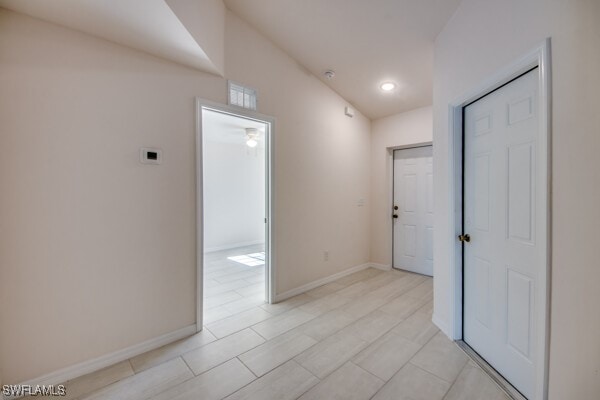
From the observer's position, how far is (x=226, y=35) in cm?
245

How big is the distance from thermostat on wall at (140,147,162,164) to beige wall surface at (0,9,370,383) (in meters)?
0.04

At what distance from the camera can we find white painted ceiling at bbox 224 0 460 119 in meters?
2.18

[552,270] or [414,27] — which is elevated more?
[414,27]

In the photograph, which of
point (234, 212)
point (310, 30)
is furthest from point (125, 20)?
point (234, 212)

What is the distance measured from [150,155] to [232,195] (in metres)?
4.10

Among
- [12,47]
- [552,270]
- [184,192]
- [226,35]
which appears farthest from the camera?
[226,35]

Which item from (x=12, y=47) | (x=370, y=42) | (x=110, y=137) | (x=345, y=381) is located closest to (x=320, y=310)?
(x=345, y=381)

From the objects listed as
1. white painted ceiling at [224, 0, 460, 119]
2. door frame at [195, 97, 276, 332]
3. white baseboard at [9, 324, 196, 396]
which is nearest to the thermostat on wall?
door frame at [195, 97, 276, 332]

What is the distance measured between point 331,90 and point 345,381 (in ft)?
11.3

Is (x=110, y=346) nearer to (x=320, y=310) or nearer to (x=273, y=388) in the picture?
(x=273, y=388)

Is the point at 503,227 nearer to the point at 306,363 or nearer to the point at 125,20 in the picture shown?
the point at 306,363

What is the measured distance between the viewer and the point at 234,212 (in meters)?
6.11

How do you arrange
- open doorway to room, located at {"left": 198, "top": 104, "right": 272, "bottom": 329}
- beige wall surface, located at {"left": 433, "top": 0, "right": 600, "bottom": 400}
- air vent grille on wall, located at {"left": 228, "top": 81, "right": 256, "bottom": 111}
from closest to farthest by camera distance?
beige wall surface, located at {"left": 433, "top": 0, "right": 600, "bottom": 400} < air vent grille on wall, located at {"left": 228, "top": 81, "right": 256, "bottom": 111} < open doorway to room, located at {"left": 198, "top": 104, "right": 272, "bottom": 329}

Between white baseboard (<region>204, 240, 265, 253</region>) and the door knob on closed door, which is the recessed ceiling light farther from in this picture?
white baseboard (<region>204, 240, 265, 253</region>)
